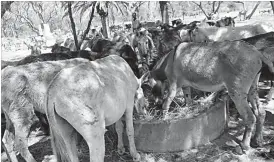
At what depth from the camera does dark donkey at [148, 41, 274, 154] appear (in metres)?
4.48

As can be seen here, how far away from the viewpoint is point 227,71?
4.55m

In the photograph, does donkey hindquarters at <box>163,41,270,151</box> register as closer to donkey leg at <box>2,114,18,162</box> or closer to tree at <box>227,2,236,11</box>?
donkey leg at <box>2,114,18,162</box>

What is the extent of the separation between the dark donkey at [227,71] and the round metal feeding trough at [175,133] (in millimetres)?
612

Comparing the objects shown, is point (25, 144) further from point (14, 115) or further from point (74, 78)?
point (74, 78)

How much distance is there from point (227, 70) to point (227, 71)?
2 cm

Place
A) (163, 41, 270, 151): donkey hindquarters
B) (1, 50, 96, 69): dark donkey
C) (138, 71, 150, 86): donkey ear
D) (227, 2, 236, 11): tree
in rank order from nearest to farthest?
(163, 41, 270, 151): donkey hindquarters < (138, 71, 150, 86): donkey ear < (1, 50, 96, 69): dark donkey < (227, 2, 236, 11): tree

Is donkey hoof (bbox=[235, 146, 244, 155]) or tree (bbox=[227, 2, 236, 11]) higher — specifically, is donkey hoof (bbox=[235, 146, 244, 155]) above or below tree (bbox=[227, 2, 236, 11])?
below

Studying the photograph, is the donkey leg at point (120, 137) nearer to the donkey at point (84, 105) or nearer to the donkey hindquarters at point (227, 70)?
the donkey at point (84, 105)

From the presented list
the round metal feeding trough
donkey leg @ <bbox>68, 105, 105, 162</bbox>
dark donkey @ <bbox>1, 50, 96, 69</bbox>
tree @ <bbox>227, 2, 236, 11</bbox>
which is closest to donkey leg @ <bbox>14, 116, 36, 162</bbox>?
donkey leg @ <bbox>68, 105, 105, 162</bbox>

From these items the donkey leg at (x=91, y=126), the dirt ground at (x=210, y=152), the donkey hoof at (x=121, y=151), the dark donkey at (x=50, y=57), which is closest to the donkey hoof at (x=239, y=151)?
the dirt ground at (x=210, y=152)

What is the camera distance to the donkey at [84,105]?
10.0ft

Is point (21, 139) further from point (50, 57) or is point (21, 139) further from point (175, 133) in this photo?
point (50, 57)

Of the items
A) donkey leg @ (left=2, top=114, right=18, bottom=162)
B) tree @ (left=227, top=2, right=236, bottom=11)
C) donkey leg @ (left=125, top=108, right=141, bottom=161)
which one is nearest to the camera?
donkey leg @ (left=125, top=108, right=141, bottom=161)

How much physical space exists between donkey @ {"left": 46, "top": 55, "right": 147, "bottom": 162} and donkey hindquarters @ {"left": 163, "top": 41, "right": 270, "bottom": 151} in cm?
165
